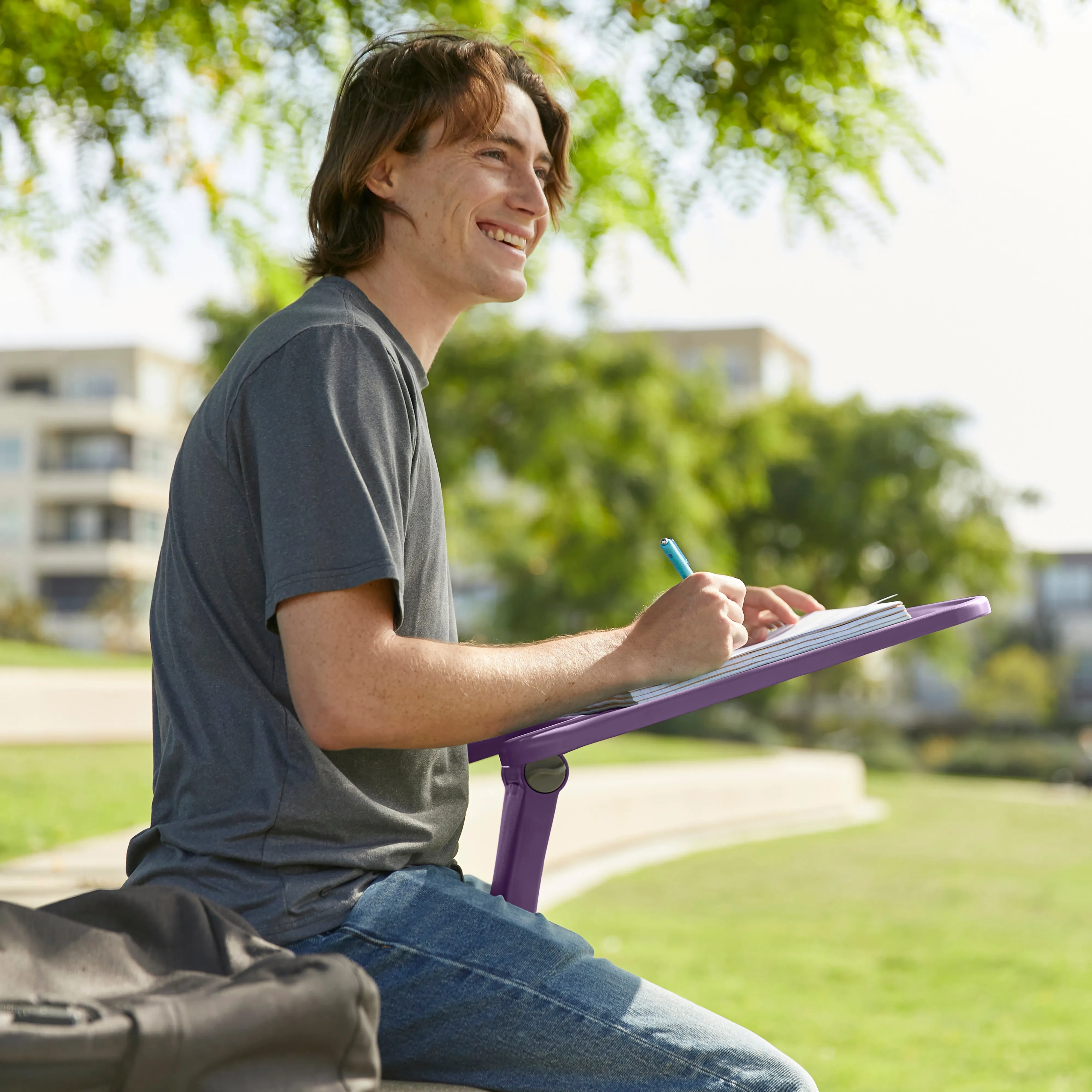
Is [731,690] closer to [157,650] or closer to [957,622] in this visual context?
[957,622]

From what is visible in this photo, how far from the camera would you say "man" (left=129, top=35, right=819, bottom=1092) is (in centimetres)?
149

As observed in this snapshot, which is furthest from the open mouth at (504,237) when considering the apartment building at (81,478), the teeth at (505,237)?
the apartment building at (81,478)

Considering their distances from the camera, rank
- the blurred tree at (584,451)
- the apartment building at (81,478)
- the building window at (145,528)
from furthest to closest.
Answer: the building window at (145,528), the apartment building at (81,478), the blurred tree at (584,451)

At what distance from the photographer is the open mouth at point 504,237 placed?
6.36ft

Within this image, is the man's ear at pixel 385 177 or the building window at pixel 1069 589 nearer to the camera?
the man's ear at pixel 385 177

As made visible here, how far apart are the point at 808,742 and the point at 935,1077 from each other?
26.2 m

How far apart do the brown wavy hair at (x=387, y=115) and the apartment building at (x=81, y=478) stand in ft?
197

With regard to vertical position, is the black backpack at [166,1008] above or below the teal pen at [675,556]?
below

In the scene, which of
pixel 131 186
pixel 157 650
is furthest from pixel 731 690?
pixel 131 186

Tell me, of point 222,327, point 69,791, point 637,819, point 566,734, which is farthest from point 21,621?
point 566,734

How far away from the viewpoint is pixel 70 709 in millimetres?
13453

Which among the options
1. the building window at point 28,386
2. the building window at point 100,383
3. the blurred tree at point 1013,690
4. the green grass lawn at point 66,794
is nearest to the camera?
the green grass lawn at point 66,794

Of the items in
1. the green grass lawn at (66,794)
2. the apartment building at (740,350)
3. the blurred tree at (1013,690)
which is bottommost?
the blurred tree at (1013,690)

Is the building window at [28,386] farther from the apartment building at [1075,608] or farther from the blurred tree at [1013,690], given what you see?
the apartment building at [1075,608]
